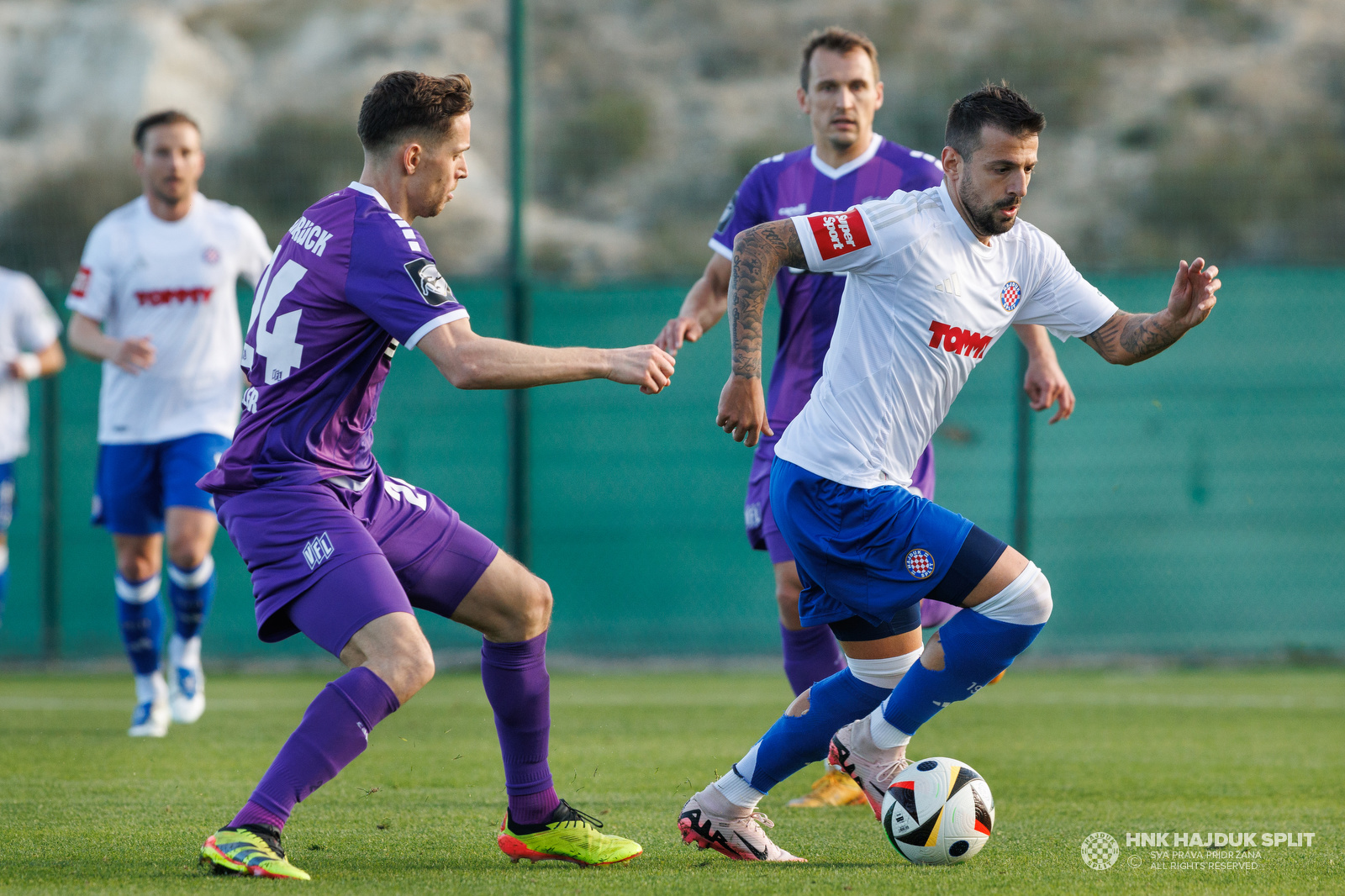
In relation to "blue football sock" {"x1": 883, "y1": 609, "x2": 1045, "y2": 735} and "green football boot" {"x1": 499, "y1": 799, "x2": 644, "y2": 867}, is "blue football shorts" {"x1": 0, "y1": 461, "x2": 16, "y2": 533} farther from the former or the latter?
"blue football sock" {"x1": 883, "y1": 609, "x2": 1045, "y2": 735}

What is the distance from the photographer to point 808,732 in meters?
4.05

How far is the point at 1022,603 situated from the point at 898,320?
0.87 metres

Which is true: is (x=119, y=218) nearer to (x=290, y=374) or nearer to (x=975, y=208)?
(x=290, y=374)

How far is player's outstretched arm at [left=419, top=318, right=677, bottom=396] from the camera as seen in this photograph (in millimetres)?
3479

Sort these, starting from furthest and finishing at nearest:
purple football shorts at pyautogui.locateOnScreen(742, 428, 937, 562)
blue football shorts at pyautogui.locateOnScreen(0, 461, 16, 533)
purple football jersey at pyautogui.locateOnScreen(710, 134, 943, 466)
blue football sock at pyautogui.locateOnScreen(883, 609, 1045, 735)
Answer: blue football shorts at pyautogui.locateOnScreen(0, 461, 16, 533) → purple football jersey at pyautogui.locateOnScreen(710, 134, 943, 466) → purple football shorts at pyautogui.locateOnScreen(742, 428, 937, 562) → blue football sock at pyautogui.locateOnScreen(883, 609, 1045, 735)

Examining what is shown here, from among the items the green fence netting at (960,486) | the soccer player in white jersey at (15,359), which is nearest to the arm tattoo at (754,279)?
the soccer player in white jersey at (15,359)

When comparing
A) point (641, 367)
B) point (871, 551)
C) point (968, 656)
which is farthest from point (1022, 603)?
point (641, 367)

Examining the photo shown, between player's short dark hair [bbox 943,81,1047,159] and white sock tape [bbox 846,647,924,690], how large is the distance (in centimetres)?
147

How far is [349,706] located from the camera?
3.51m

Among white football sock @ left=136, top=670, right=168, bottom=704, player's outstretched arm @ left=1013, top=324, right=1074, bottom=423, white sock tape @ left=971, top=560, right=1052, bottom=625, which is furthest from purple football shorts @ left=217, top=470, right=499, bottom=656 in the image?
white football sock @ left=136, top=670, right=168, bottom=704

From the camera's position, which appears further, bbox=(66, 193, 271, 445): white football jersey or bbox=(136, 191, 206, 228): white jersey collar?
bbox=(136, 191, 206, 228): white jersey collar

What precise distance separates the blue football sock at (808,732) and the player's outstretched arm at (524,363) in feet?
3.82

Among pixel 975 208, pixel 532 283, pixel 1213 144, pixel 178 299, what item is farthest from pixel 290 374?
pixel 1213 144

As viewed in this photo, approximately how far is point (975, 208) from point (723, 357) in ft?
19.1
